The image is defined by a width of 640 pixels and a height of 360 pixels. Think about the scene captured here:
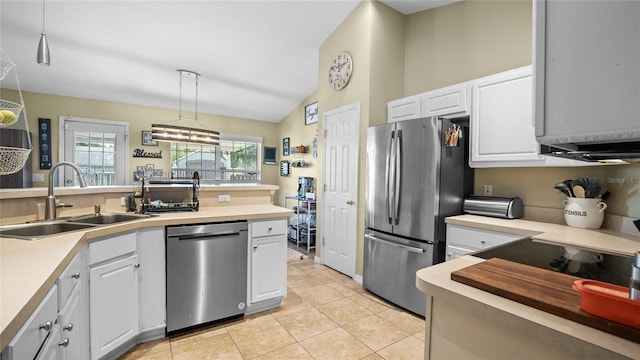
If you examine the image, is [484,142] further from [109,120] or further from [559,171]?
[109,120]

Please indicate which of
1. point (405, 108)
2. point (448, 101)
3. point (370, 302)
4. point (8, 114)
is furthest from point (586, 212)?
point (8, 114)

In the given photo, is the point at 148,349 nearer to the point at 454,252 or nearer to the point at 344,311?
the point at 344,311

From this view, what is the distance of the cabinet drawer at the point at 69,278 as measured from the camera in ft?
3.75

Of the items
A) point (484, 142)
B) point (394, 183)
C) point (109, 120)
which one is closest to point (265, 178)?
point (109, 120)

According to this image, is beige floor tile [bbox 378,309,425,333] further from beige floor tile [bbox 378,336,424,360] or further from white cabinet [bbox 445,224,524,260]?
white cabinet [bbox 445,224,524,260]

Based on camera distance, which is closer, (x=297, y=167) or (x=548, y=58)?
(x=548, y=58)

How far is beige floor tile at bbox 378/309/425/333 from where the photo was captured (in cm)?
233

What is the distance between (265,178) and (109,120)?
3228 millimetres

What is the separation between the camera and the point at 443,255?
8.16 feet

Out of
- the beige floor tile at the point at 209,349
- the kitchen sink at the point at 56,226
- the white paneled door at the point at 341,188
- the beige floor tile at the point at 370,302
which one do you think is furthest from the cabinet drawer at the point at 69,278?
the white paneled door at the point at 341,188

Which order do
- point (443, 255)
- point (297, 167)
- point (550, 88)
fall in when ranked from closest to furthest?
point (550, 88) < point (443, 255) < point (297, 167)

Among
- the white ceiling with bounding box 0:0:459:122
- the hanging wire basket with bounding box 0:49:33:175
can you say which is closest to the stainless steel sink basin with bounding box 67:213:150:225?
the hanging wire basket with bounding box 0:49:33:175

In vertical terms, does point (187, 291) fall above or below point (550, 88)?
below

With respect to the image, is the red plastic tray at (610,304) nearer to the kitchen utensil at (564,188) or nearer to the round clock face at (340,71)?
the kitchen utensil at (564,188)
